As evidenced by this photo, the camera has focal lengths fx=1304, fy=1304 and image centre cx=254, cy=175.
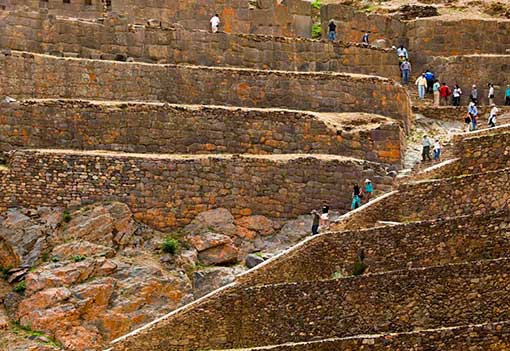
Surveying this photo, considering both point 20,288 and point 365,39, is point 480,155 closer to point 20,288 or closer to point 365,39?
point 365,39

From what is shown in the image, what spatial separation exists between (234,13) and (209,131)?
6128 mm

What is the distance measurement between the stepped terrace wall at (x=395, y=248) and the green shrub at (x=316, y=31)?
1175 centimetres

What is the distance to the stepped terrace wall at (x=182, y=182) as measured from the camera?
1069 inches

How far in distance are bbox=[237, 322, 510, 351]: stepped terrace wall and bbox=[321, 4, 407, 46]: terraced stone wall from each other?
15816mm

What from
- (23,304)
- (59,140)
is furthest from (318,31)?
(23,304)

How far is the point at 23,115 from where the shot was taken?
28.2 meters

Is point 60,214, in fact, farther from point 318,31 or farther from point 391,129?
point 318,31

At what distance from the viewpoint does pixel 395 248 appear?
23594 mm

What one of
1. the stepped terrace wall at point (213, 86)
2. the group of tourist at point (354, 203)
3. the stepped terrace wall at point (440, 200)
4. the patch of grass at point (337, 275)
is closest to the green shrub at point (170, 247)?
the group of tourist at point (354, 203)

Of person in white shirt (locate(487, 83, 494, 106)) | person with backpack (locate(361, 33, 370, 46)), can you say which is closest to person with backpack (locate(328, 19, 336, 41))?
person with backpack (locate(361, 33, 370, 46))

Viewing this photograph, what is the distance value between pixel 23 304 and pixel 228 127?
6498 mm

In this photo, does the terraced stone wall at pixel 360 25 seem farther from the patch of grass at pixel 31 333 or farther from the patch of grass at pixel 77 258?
the patch of grass at pixel 31 333

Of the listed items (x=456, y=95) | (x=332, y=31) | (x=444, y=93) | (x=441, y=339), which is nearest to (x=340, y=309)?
(x=441, y=339)

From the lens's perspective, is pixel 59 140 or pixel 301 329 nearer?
pixel 301 329
